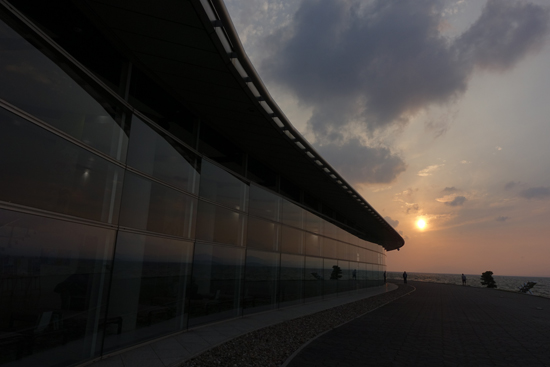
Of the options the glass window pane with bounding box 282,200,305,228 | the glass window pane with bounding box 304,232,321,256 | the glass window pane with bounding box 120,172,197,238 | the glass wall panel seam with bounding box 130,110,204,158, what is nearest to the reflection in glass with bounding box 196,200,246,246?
the glass window pane with bounding box 120,172,197,238

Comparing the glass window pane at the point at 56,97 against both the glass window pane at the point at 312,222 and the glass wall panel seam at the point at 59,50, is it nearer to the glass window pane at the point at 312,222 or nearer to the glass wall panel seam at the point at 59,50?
the glass wall panel seam at the point at 59,50

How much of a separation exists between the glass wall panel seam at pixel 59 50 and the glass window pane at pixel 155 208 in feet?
5.69

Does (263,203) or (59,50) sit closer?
(59,50)

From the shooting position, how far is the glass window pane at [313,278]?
18623mm

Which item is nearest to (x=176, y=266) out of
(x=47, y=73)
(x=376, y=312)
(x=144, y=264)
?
(x=144, y=264)

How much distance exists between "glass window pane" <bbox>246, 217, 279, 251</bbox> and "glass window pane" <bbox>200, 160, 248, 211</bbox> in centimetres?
97

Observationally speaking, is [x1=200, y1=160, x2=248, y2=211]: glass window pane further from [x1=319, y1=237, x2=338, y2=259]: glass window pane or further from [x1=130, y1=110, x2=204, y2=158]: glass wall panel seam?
[x1=319, y1=237, x2=338, y2=259]: glass window pane

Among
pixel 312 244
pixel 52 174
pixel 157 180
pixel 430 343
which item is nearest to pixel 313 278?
pixel 312 244

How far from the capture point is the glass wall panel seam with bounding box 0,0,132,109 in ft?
17.2

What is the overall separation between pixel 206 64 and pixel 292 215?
11.0 m

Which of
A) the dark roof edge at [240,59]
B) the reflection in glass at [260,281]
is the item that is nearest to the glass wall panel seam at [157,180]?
the dark roof edge at [240,59]

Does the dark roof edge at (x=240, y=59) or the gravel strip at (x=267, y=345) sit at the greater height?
the dark roof edge at (x=240, y=59)

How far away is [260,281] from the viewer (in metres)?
14.1

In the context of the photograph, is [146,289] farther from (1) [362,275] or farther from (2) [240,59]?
(1) [362,275]
